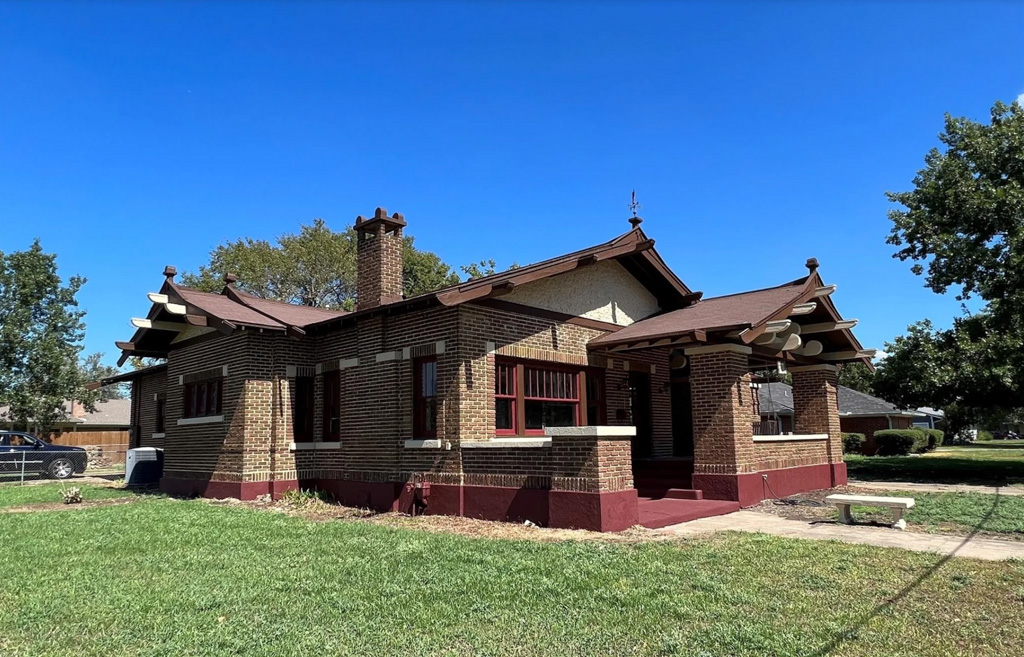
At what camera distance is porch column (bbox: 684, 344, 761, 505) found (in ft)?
39.6

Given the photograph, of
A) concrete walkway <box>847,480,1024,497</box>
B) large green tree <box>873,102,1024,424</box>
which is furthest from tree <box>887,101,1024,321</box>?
concrete walkway <box>847,480,1024,497</box>

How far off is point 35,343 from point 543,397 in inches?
1245

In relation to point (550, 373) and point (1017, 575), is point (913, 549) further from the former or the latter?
point (550, 373)

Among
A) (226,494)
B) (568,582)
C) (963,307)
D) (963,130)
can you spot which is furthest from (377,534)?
(963,130)

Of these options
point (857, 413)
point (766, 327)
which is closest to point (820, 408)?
point (766, 327)

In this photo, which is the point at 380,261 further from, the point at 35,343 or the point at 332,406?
the point at 35,343

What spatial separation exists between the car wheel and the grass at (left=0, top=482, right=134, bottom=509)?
4337 millimetres

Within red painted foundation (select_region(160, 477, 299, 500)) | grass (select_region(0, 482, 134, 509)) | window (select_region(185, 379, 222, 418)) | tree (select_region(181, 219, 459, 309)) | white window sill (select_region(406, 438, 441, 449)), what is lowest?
grass (select_region(0, 482, 134, 509))

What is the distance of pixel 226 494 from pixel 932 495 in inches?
572

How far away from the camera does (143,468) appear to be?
1911cm

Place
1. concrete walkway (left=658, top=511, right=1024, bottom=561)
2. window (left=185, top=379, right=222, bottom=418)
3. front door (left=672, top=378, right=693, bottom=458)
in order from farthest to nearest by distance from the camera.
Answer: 1. front door (left=672, top=378, right=693, bottom=458)
2. window (left=185, top=379, right=222, bottom=418)
3. concrete walkway (left=658, top=511, right=1024, bottom=561)

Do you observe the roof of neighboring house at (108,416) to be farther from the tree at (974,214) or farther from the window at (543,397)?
the tree at (974,214)

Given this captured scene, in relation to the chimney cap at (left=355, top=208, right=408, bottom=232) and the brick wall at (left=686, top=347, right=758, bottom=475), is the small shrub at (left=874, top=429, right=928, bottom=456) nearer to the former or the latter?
the brick wall at (left=686, top=347, right=758, bottom=475)

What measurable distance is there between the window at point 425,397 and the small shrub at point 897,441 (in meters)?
33.8
